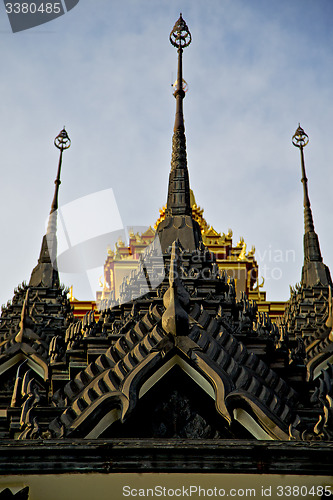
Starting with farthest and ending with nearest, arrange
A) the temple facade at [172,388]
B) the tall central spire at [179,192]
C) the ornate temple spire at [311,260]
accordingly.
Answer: the ornate temple spire at [311,260]
the tall central spire at [179,192]
the temple facade at [172,388]

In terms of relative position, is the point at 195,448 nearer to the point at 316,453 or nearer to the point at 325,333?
the point at 316,453

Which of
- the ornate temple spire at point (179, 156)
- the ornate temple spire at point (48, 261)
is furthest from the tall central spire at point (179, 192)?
the ornate temple spire at point (48, 261)

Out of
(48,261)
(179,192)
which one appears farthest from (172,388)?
(48,261)

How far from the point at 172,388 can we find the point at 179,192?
10398 millimetres

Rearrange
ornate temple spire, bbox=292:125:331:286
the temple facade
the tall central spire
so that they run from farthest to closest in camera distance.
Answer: ornate temple spire, bbox=292:125:331:286 < the tall central spire < the temple facade

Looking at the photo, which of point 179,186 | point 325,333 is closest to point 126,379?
point 325,333

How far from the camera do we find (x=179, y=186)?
818 inches

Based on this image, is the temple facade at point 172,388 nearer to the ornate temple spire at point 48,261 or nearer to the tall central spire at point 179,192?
the tall central spire at point 179,192

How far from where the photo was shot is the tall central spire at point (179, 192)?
19.2 metres

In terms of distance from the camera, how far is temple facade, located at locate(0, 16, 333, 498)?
27.6 ft

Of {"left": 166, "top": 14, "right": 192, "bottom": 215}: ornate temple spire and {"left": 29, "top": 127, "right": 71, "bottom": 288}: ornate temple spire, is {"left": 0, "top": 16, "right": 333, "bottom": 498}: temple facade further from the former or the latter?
{"left": 29, "top": 127, "right": 71, "bottom": 288}: ornate temple spire

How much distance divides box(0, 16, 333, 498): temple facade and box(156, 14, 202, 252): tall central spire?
0.06m

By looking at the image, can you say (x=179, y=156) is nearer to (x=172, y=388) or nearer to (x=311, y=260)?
(x=311, y=260)

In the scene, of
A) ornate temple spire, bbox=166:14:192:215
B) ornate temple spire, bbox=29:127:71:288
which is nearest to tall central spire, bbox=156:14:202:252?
ornate temple spire, bbox=166:14:192:215
